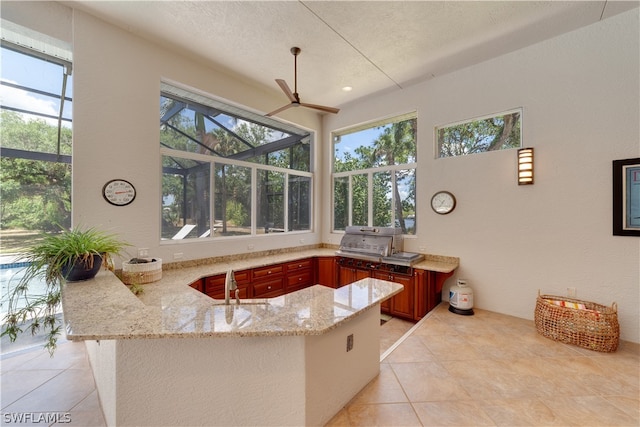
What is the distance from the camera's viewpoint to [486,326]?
2.93 m

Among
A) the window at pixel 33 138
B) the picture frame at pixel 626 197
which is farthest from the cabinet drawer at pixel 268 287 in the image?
the picture frame at pixel 626 197

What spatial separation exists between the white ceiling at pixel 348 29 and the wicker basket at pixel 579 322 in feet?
9.63

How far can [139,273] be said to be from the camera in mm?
2408

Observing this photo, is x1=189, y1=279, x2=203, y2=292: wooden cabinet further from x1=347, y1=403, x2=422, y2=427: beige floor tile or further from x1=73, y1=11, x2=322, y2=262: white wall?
x1=347, y1=403, x2=422, y2=427: beige floor tile

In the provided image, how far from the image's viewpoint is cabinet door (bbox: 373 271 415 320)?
333 centimetres

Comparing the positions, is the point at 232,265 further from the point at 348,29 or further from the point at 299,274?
the point at 348,29

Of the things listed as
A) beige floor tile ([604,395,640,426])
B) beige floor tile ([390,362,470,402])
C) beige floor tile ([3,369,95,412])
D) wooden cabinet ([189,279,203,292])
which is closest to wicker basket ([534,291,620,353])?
beige floor tile ([604,395,640,426])

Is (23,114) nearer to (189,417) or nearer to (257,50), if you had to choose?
(257,50)

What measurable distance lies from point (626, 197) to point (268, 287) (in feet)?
13.4

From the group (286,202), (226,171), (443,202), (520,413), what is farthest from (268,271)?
(520,413)

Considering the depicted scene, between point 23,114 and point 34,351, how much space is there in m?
2.32

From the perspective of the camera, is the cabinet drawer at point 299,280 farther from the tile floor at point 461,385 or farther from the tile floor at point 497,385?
the tile floor at point 497,385

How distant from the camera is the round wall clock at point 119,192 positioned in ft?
8.75

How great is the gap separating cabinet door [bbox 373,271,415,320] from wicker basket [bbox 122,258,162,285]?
2.79 metres
